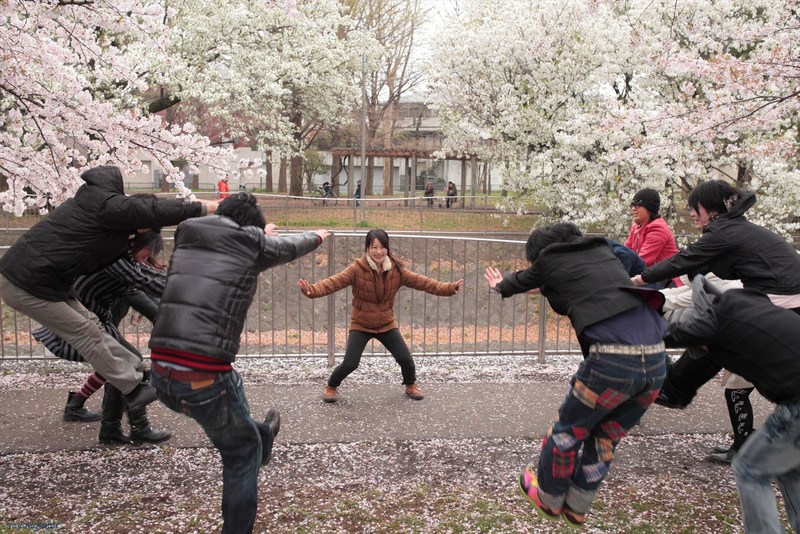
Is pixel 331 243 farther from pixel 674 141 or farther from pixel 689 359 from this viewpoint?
pixel 674 141

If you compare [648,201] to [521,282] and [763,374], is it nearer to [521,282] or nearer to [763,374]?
[521,282]

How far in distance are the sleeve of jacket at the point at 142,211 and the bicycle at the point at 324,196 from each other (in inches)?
679

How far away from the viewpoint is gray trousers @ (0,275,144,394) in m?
3.92

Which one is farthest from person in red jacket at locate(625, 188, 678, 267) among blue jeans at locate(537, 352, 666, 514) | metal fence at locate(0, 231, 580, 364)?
blue jeans at locate(537, 352, 666, 514)

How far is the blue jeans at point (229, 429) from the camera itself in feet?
9.66

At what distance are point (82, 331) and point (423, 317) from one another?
3.79 meters

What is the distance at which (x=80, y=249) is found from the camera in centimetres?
384

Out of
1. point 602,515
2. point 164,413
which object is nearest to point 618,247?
point 602,515

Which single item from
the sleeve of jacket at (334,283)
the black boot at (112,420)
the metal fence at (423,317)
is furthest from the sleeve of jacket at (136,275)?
the metal fence at (423,317)

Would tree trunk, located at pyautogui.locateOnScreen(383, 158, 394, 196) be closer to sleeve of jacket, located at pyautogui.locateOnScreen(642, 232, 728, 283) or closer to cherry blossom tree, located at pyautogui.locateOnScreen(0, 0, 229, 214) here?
cherry blossom tree, located at pyautogui.locateOnScreen(0, 0, 229, 214)

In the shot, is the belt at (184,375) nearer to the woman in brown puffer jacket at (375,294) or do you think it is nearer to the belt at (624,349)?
the belt at (624,349)

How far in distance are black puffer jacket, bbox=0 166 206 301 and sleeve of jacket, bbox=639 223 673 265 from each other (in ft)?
11.4

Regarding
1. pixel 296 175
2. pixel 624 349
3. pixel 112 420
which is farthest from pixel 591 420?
pixel 296 175

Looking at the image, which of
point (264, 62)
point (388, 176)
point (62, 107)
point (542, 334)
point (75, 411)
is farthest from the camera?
point (388, 176)
